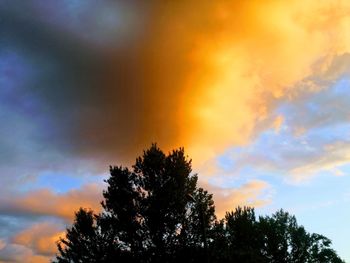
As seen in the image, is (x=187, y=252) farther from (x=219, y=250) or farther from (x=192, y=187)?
(x=192, y=187)

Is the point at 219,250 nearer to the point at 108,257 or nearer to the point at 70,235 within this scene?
the point at 108,257

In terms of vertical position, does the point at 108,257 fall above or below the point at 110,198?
below

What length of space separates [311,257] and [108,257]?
131 feet

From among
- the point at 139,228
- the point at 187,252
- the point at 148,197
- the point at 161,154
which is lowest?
the point at 187,252

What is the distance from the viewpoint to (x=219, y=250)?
36.6 m

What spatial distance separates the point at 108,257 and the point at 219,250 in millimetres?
10956

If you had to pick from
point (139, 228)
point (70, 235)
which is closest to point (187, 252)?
point (139, 228)

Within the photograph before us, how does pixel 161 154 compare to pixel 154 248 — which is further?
pixel 161 154

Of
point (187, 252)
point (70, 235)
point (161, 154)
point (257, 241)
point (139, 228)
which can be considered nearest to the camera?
point (187, 252)

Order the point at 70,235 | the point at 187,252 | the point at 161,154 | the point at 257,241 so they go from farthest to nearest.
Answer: the point at 257,241 < the point at 70,235 < the point at 161,154 < the point at 187,252

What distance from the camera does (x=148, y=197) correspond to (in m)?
39.5

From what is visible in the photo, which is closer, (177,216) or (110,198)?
(177,216)

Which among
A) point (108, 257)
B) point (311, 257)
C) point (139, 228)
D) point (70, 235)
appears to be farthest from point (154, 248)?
point (311, 257)

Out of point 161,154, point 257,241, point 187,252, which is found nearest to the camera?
point 187,252
